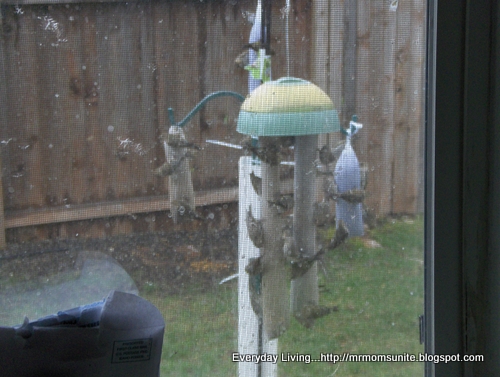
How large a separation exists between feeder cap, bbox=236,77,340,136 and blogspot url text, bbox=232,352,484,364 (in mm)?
365

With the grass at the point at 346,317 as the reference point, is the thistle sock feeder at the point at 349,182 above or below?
above

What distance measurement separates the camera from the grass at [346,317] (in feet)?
2.62

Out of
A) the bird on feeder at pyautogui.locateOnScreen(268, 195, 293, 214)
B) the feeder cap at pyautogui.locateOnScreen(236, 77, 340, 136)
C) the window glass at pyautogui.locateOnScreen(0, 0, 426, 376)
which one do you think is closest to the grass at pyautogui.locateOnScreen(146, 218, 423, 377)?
the window glass at pyautogui.locateOnScreen(0, 0, 426, 376)

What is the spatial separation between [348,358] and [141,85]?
1.83 feet

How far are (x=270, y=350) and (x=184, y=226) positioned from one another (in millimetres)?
250

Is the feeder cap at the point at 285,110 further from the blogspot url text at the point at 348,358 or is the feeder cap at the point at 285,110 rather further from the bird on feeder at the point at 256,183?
the blogspot url text at the point at 348,358

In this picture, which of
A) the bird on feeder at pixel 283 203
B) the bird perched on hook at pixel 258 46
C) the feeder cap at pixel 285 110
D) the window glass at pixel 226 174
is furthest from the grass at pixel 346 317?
the bird perched on hook at pixel 258 46

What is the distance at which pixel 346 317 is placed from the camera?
84 centimetres

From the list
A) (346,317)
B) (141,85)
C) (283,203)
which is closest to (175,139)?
(141,85)

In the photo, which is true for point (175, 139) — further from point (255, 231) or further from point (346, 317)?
point (346, 317)

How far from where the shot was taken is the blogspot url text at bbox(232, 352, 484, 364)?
82 centimetres

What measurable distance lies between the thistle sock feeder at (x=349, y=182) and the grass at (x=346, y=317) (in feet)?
0.10

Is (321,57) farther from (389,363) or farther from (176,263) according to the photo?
(389,363)

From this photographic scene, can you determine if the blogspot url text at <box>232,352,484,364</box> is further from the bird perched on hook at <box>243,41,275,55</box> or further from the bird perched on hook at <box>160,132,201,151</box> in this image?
the bird perched on hook at <box>243,41,275,55</box>
